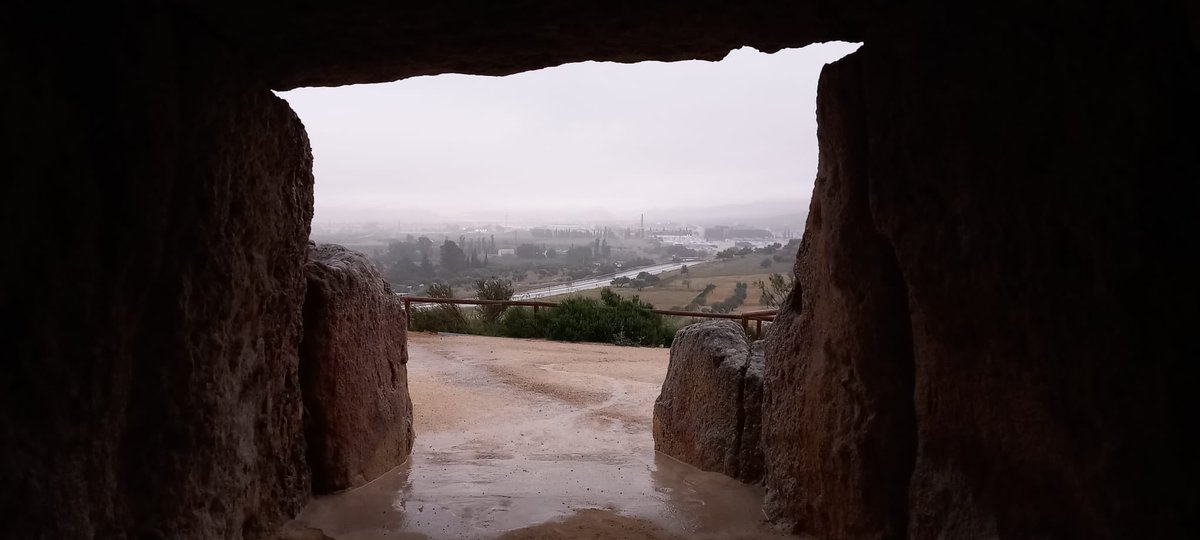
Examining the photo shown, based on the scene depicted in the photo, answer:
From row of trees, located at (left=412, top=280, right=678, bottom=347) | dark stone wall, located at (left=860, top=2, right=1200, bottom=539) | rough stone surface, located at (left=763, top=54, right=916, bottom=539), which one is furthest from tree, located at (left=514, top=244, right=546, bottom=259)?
dark stone wall, located at (left=860, top=2, right=1200, bottom=539)

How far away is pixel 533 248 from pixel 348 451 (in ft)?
89.2

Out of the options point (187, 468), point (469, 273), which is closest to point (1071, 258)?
point (187, 468)

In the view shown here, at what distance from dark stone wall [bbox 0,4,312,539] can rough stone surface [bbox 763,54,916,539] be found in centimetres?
219

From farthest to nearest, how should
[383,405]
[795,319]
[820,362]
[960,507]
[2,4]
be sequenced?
[383,405] → [795,319] → [820,362] → [960,507] → [2,4]

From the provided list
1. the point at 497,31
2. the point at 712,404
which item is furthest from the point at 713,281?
the point at 497,31

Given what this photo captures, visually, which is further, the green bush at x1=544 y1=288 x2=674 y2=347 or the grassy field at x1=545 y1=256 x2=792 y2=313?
the grassy field at x1=545 y1=256 x2=792 y2=313

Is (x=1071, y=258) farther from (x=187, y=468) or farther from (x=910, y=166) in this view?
(x=187, y=468)

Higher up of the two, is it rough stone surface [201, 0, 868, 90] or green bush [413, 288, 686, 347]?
rough stone surface [201, 0, 868, 90]

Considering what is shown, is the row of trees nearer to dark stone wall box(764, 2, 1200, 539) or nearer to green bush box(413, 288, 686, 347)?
green bush box(413, 288, 686, 347)

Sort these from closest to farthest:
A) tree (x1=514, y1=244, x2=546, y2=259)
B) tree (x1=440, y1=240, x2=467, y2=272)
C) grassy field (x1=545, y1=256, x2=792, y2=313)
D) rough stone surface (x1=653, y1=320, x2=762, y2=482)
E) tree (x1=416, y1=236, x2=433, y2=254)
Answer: rough stone surface (x1=653, y1=320, x2=762, y2=482), grassy field (x1=545, y1=256, x2=792, y2=313), tree (x1=440, y1=240, x2=467, y2=272), tree (x1=416, y1=236, x2=433, y2=254), tree (x1=514, y1=244, x2=546, y2=259)

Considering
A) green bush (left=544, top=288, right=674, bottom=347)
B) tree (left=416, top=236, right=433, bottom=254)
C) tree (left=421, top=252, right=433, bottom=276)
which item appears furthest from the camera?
tree (left=416, top=236, right=433, bottom=254)

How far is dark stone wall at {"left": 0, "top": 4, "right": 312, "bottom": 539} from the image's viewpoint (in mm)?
1898

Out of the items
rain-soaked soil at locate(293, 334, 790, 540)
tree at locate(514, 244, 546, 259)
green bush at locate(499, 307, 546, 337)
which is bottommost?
rain-soaked soil at locate(293, 334, 790, 540)

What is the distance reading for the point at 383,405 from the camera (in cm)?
429
